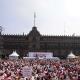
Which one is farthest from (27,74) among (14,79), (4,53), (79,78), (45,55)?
(4,53)

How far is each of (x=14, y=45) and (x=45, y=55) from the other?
64.8 ft

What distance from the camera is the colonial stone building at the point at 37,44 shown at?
9869 cm

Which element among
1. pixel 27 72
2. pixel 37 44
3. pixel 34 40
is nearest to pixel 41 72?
pixel 27 72

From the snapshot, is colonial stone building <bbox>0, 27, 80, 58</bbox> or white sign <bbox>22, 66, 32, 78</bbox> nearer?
white sign <bbox>22, 66, 32, 78</bbox>

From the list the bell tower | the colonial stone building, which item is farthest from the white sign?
the bell tower

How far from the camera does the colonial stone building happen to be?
9869cm

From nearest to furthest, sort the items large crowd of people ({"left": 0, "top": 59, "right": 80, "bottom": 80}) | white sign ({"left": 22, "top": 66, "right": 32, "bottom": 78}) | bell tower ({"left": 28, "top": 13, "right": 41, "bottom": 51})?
white sign ({"left": 22, "top": 66, "right": 32, "bottom": 78}) → large crowd of people ({"left": 0, "top": 59, "right": 80, "bottom": 80}) → bell tower ({"left": 28, "top": 13, "right": 41, "bottom": 51})

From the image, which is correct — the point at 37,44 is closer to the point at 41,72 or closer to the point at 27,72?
the point at 41,72

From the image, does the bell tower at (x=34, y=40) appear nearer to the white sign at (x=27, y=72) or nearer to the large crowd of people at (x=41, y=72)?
the large crowd of people at (x=41, y=72)

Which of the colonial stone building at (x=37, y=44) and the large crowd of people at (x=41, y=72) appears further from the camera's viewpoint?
the colonial stone building at (x=37, y=44)

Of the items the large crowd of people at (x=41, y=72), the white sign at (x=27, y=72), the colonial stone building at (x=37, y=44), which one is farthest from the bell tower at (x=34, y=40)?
the white sign at (x=27, y=72)

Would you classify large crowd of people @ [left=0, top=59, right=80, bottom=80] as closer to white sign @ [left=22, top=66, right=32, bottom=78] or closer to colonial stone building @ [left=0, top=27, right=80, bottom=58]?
white sign @ [left=22, top=66, right=32, bottom=78]

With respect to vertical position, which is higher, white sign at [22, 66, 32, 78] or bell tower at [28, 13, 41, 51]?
bell tower at [28, 13, 41, 51]

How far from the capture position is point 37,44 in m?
99.1
